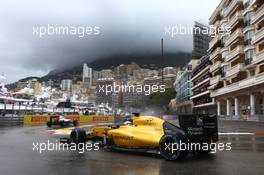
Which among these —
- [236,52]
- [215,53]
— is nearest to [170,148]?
[236,52]

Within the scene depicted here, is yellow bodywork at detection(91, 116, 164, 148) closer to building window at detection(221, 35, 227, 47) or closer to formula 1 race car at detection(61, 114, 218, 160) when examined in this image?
formula 1 race car at detection(61, 114, 218, 160)

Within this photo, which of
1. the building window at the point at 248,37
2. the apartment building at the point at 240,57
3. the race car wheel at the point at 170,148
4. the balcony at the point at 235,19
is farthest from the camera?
the balcony at the point at 235,19

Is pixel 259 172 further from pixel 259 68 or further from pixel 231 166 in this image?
pixel 259 68

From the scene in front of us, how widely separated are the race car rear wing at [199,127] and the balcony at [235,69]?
140ft

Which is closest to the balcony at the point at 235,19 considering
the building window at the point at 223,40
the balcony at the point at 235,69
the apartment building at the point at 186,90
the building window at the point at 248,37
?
the building window at the point at 223,40

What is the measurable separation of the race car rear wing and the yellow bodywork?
0.78m

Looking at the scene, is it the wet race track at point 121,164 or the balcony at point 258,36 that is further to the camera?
the balcony at point 258,36

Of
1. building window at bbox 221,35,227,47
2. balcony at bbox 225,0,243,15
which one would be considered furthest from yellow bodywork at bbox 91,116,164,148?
building window at bbox 221,35,227,47

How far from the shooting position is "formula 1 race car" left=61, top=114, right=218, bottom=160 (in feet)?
30.2

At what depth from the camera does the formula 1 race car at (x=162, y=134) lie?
9203 millimetres

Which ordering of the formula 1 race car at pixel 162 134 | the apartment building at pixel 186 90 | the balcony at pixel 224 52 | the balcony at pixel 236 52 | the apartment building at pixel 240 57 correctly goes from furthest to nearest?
1. the apartment building at pixel 186 90
2. the balcony at pixel 224 52
3. the balcony at pixel 236 52
4. the apartment building at pixel 240 57
5. the formula 1 race car at pixel 162 134

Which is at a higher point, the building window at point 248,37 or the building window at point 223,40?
the building window at point 223,40

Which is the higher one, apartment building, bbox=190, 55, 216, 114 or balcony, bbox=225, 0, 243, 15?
balcony, bbox=225, 0, 243, 15

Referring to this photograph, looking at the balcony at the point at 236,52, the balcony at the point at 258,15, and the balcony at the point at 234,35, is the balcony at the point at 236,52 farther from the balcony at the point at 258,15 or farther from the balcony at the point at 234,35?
the balcony at the point at 258,15
